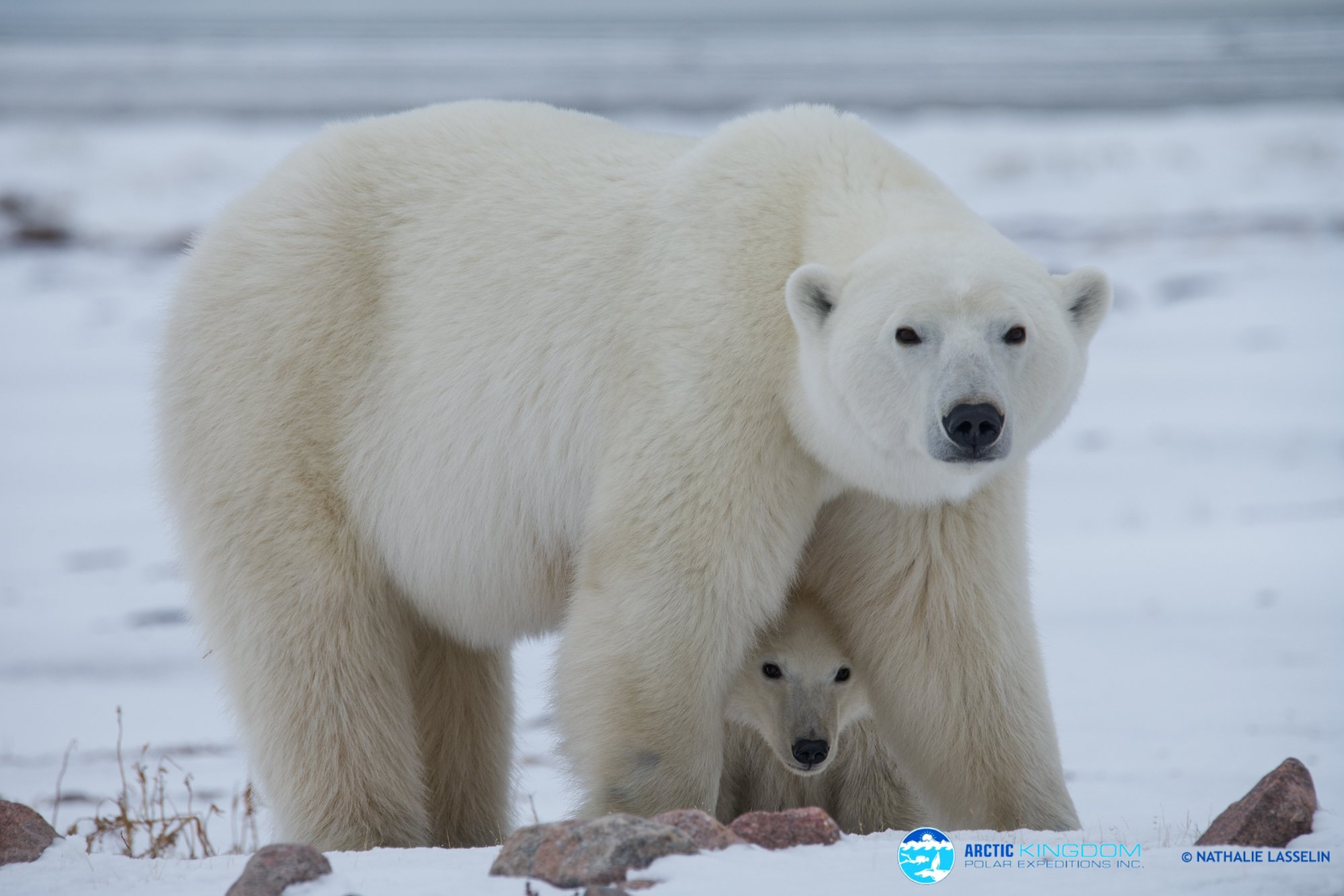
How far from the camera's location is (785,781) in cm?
477

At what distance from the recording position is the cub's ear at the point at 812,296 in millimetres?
3361

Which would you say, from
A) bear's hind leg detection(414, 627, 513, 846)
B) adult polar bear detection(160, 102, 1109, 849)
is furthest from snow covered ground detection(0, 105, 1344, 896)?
bear's hind leg detection(414, 627, 513, 846)

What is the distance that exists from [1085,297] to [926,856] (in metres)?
1.42

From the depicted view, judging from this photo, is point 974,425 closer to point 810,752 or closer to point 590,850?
point 590,850

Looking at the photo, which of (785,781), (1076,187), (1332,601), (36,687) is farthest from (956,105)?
(785,781)

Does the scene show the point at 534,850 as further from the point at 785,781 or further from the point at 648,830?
the point at 785,781

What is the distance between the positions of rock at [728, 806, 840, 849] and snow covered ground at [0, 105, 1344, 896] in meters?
0.07

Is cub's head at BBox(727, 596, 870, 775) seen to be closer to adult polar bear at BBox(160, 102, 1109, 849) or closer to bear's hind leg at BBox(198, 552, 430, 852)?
adult polar bear at BBox(160, 102, 1109, 849)

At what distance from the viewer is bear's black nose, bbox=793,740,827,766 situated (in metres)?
4.23

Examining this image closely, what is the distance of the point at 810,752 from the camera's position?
4.23m

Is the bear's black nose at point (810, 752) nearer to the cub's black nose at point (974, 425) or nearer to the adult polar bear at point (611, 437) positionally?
the adult polar bear at point (611, 437)

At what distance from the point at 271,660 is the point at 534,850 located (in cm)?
149

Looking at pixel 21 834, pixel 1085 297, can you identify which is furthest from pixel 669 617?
pixel 21 834

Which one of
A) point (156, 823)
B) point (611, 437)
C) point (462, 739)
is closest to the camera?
point (611, 437)
